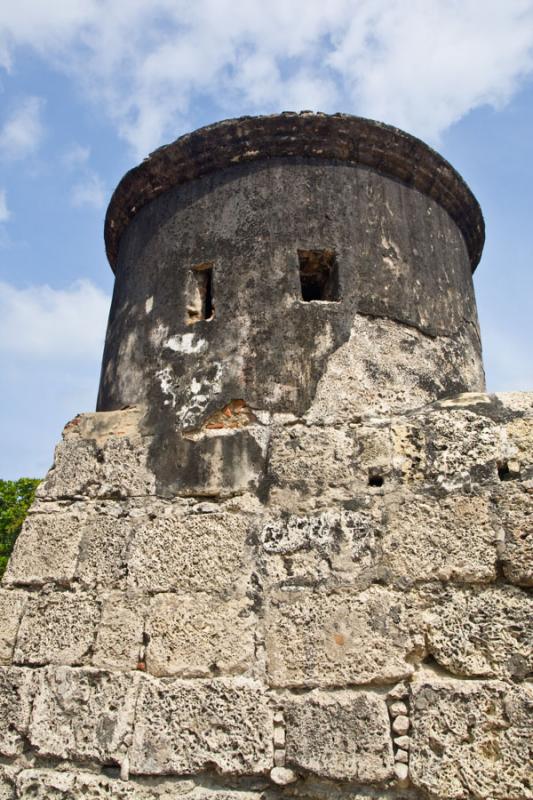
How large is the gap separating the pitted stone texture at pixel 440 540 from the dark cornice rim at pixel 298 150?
2.10 m

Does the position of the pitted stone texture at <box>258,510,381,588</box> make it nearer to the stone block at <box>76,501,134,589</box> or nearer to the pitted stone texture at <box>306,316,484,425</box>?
the pitted stone texture at <box>306,316,484,425</box>

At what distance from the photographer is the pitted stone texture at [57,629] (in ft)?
9.83

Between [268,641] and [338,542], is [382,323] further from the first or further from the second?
[268,641]

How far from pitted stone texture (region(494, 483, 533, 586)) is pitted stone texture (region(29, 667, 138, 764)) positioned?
5.42 ft

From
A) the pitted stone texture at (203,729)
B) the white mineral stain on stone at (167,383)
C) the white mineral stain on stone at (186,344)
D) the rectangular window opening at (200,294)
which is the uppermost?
the rectangular window opening at (200,294)

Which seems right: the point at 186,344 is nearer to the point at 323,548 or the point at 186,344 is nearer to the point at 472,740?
the point at 323,548

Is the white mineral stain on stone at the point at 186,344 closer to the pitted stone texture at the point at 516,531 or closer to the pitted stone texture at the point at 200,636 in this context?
the pitted stone texture at the point at 200,636

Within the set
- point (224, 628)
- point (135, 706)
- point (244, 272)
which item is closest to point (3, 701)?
point (135, 706)

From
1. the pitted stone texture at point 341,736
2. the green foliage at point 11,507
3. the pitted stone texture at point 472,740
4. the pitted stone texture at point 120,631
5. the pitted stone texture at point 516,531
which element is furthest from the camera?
the green foliage at point 11,507

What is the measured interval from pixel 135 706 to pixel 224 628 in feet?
1.61

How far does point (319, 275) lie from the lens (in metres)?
3.69

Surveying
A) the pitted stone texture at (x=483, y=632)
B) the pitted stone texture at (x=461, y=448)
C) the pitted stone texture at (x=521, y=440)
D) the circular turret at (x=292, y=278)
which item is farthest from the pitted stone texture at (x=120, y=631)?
the pitted stone texture at (x=521, y=440)

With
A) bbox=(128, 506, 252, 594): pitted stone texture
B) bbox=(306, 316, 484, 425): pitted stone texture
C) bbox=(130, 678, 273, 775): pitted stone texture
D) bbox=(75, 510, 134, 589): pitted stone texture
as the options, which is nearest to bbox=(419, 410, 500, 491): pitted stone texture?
bbox=(306, 316, 484, 425): pitted stone texture

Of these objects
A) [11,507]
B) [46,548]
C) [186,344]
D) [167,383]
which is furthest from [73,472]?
[11,507]
